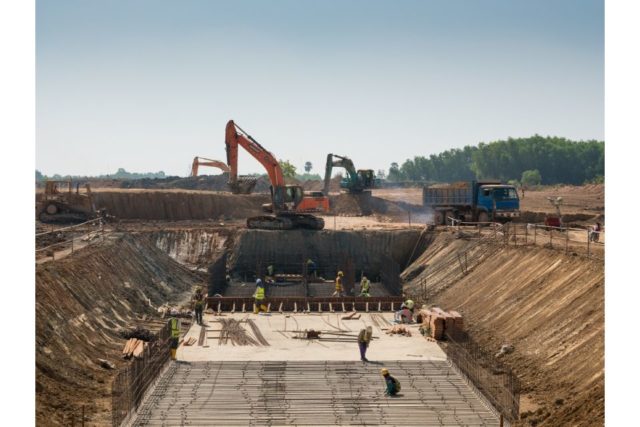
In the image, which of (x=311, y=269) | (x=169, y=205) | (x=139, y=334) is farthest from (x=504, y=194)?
(x=169, y=205)

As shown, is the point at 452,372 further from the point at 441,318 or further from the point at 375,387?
the point at 441,318

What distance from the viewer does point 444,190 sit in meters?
49.7

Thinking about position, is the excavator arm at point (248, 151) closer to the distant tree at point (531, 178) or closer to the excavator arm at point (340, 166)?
the excavator arm at point (340, 166)

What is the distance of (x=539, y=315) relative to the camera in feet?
83.8

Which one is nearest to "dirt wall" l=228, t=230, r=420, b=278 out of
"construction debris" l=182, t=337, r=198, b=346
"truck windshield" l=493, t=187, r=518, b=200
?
"truck windshield" l=493, t=187, r=518, b=200

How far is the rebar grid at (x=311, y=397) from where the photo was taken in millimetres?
18734

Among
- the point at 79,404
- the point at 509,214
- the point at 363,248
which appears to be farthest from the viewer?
the point at 363,248

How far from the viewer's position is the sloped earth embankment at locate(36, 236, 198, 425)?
2014 cm

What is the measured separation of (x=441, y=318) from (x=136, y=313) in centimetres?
1194

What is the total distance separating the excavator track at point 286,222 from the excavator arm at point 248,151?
2375 millimetres

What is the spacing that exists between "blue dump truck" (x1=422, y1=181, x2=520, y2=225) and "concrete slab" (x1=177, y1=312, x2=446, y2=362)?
16.5 metres

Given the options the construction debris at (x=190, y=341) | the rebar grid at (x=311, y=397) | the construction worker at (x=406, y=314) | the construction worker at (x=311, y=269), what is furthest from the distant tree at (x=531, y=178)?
the rebar grid at (x=311, y=397)

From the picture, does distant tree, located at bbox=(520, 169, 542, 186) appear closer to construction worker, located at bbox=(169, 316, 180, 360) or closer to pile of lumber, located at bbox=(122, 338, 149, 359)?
pile of lumber, located at bbox=(122, 338, 149, 359)

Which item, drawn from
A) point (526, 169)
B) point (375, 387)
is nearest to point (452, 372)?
point (375, 387)
